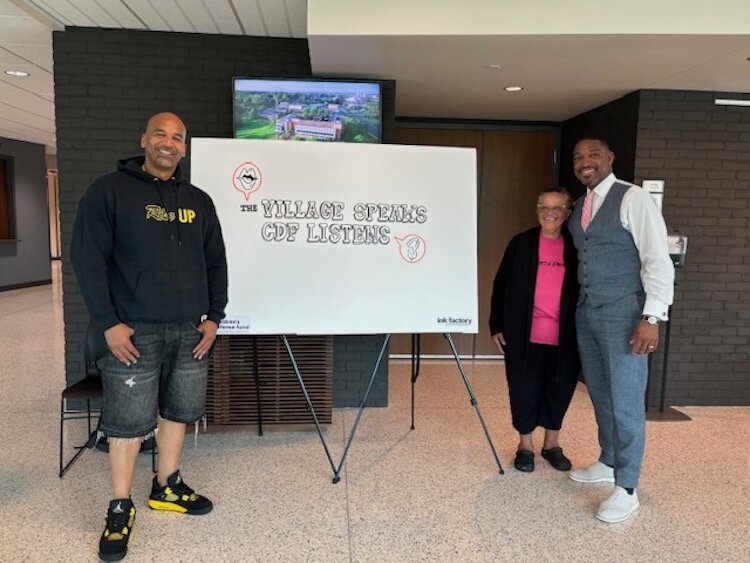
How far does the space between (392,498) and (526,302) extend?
1.18 m

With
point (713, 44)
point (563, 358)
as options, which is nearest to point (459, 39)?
point (713, 44)

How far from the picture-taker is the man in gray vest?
2.29m

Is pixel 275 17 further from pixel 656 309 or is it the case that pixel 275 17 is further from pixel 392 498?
pixel 392 498

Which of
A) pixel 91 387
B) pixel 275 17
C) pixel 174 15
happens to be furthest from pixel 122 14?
pixel 91 387

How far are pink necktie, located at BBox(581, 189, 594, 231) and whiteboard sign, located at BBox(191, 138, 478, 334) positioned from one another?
55 cm

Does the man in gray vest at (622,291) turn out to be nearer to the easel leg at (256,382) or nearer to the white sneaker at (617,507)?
the white sneaker at (617,507)

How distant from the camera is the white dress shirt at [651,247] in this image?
2.26 metres

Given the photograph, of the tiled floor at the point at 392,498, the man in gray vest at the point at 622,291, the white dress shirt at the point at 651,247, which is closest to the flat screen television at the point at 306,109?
the man in gray vest at the point at 622,291

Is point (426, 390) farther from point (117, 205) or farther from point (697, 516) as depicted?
point (117, 205)

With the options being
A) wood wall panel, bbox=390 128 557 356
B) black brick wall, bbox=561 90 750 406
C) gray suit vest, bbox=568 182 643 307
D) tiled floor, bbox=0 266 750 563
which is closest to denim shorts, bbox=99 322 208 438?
tiled floor, bbox=0 266 750 563

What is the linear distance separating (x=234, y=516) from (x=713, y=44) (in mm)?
3310

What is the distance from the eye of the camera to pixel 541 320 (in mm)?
2756

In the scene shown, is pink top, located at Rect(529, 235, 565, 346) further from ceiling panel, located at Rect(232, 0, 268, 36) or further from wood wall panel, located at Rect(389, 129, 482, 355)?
wood wall panel, located at Rect(389, 129, 482, 355)

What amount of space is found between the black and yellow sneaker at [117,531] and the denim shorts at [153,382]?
30 centimetres
